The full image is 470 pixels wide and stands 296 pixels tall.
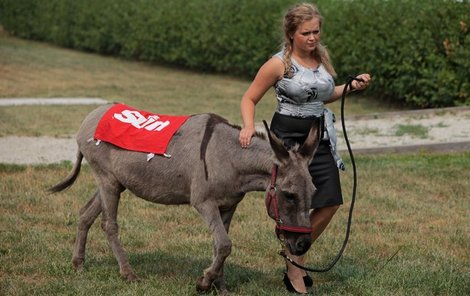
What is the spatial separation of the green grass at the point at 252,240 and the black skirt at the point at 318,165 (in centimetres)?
65

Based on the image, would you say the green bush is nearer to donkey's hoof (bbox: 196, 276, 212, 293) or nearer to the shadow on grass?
the shadow on grass

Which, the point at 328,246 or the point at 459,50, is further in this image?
the point at 459,50

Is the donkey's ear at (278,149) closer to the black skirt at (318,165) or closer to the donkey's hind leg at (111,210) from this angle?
the black skirt at (318,165)

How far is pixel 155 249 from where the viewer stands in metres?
7.57

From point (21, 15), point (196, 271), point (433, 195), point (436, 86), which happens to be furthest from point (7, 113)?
point (21, 15)

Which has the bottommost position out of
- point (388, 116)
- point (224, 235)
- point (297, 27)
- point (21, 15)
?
point (21, 15)

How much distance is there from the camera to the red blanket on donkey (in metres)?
6.44

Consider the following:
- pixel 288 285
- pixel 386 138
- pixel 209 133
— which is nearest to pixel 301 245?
pixel 288 285

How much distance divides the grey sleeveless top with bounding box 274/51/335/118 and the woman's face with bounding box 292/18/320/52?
155 mm

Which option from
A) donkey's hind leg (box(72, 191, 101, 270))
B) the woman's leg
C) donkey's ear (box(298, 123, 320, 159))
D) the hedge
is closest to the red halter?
donkey's ear (box(298, 123, 320, 159))

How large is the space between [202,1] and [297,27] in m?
18.0

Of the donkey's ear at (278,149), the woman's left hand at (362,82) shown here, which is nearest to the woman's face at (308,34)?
the woman's left hand at (362,82)

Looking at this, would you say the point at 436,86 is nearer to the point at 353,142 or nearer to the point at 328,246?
the point at 353,142

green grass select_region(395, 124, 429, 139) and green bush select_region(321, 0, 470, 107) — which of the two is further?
green bush select_region(321, 0, 470, 107)
